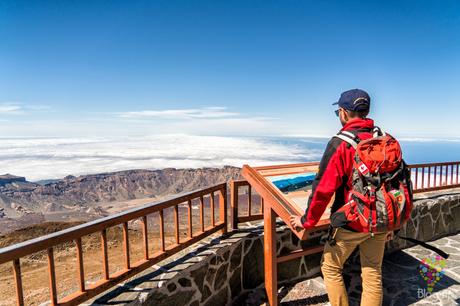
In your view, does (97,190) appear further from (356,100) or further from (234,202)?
(356,100)

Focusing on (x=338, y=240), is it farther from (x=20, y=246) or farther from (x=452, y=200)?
(x=452, y=200)

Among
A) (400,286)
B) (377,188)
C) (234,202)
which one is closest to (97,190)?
(234,202)

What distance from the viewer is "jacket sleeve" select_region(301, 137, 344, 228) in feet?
6.84

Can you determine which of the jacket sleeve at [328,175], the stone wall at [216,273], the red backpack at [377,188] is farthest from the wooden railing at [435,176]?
the jacket sleeve at [328,175]

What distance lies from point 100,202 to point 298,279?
142 metres

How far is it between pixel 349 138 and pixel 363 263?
1130 mm

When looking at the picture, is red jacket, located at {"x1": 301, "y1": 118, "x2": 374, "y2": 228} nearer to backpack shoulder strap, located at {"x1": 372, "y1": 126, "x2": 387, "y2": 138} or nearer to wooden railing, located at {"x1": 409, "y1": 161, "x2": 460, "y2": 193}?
backpack shoulder strap, located at {"x1": 372, "y1": 126, "x2": 387, "y2": 138}

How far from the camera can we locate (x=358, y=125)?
2186 mm

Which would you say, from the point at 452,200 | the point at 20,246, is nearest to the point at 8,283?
the point at 20,246

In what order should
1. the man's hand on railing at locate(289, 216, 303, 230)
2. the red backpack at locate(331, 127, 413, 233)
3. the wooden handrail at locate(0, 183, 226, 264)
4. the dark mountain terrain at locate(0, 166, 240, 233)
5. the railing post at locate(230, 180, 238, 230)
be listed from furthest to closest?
the dark mountain terrain at locate(0, 166, 240, 233), the railing post at locate(230, 180, 238, 230), the man's hand on railing at locate(289, 216, 303, 230), the red backpack at locate(331, 127, 413, 233), the wooden handrail at locate(0, 183, 226, 264)

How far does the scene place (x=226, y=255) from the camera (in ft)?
12.3

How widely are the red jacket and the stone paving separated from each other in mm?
2284

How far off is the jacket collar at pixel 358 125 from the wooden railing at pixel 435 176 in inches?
220

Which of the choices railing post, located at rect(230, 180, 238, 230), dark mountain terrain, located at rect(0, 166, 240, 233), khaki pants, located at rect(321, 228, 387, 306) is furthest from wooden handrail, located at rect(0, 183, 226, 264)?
dark mountain terrain, located at rect(0, 166, 240, 233)
